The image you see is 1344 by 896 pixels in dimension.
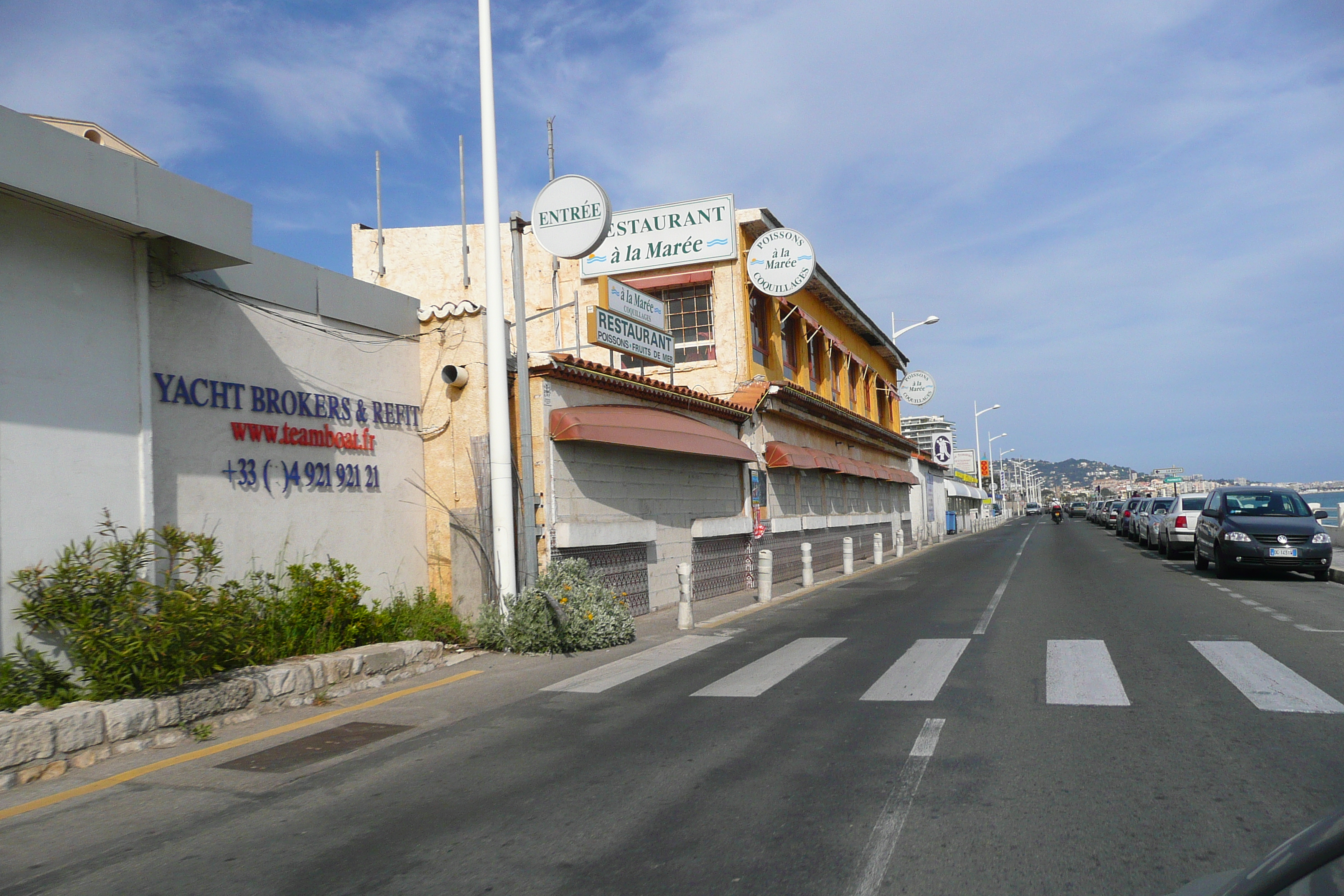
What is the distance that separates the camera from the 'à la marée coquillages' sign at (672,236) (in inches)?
819

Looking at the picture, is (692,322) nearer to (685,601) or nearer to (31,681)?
(685,601)

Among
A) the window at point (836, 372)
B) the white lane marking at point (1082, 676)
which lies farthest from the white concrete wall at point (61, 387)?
the window at point (836, 372)

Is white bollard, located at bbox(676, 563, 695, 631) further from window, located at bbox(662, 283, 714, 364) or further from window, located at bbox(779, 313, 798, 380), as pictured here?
window, located at bbox(779, 313, 798, 380)

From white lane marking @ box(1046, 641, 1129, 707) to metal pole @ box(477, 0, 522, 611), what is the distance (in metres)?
6.17

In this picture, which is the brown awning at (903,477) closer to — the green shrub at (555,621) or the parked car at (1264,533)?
the parked car at (1264,533)

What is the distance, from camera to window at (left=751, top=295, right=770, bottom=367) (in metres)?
23.0

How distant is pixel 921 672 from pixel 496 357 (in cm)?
611

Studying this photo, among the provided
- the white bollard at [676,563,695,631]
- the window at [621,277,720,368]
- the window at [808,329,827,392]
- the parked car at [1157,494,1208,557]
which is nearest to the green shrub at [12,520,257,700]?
the white bollard at [676,563,695,631]

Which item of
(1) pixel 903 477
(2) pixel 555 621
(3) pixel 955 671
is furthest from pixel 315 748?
(1) pixel 903 477

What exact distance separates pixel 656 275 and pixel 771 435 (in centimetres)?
489

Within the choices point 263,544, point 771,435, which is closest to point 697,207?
point 771,435

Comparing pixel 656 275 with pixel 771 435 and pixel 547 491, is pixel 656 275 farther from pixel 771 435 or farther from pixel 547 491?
pixel 547 491

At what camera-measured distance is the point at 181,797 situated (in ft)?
17.5

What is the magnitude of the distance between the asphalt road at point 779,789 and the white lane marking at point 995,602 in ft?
6.47
